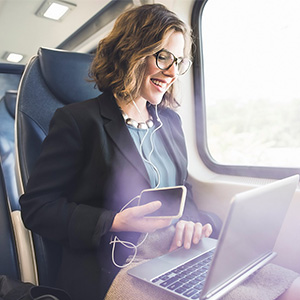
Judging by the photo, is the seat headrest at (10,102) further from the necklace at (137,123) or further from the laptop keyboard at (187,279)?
the laptop keyboard at (187,279)

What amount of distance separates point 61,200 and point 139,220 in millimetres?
281

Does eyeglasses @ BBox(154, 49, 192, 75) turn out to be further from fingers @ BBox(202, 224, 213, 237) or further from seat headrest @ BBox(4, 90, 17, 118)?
seat headrest @ BBox(4, 90, 17, 118)

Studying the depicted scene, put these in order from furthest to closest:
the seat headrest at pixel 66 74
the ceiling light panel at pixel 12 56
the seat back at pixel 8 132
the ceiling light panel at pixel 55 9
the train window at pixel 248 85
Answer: the ceiling light panel at pixel 12 56
the ceiling light panel at pixel 55 9
the seat back at pixel 8 132
the train window at pixel 248 85
the seat headrest at pixel 66 74

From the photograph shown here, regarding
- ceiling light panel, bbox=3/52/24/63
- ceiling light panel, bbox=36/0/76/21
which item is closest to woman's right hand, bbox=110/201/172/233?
ceiling light panel, bbox=36/0/76/21

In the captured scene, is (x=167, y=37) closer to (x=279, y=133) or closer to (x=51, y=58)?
(x=51, y=58)

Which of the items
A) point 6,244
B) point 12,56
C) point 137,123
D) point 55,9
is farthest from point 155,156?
point 12,56

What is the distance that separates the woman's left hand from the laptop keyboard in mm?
84

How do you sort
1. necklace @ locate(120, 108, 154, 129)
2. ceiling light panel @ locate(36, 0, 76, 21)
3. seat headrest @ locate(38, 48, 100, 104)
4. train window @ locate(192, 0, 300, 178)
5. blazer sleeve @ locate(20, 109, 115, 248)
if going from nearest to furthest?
blazer sleeve @ locate(20, 109, 115, 248) < necklace @ locate(120, 108, 154, 129) < seat headrest @ locate(38, 48, 100, 104) < train window @ locate(192, 0, 300, 178) < ceiling light panel @ locate(36, 0, 76, 21)

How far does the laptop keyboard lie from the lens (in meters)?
0.77

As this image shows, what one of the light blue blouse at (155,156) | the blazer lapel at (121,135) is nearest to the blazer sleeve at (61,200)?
the blazer lapel at (121,135)

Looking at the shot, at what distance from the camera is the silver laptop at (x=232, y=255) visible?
0.62 meters

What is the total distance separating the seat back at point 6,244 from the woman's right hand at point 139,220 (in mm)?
489

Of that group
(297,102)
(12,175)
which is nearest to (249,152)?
(297,102)

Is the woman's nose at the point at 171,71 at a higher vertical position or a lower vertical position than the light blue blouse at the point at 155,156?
higher
